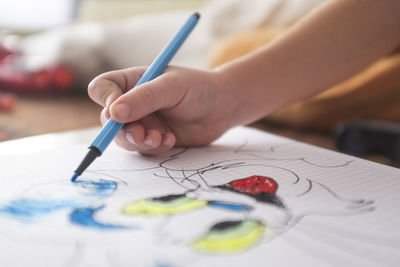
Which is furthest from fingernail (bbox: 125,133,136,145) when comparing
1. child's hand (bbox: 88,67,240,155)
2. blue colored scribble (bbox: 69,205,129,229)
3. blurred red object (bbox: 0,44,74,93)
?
blurred red object (bbox: 0,44,74,93)

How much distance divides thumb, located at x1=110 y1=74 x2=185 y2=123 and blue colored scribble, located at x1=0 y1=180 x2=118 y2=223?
0.06 meters

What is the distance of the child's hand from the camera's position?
1.10 ft

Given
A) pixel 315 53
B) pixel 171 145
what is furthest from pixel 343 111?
pixel 171 145

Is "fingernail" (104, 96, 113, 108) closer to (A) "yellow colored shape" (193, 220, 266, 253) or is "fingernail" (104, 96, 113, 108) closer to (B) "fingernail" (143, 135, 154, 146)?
(B) "fingernail" (143, 135, 154, 146)

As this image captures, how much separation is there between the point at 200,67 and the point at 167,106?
1.77ft

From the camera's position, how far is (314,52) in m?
0.42

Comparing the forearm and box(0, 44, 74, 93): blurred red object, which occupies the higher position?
box(0, 44, 74, 93): blurred red object

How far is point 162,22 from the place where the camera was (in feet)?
3.52

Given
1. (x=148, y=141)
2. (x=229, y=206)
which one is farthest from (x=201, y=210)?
(x=148, y=141)

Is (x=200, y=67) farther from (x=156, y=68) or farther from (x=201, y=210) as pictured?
(x=201, y=210)

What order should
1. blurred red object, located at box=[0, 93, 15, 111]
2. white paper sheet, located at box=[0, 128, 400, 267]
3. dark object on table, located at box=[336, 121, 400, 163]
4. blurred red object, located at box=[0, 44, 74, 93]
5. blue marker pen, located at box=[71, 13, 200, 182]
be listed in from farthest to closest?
blurred red object, located at box=[0, 44, 74, 93], blurred red object, located at box=[0, 93, 15, 111], dark object on table, located at box=[336, 121, 400, 163], blue marker pen, located at box=[71, 13, 200, 182], white paper sheet, located at box=[0, 128, 400, 267]

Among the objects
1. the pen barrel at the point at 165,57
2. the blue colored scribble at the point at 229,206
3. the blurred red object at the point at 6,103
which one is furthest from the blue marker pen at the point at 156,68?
the blurred red object at the point at 6,103

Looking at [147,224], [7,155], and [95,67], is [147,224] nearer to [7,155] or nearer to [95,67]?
[7,155]

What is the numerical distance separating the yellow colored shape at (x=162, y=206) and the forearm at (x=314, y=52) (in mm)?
172
